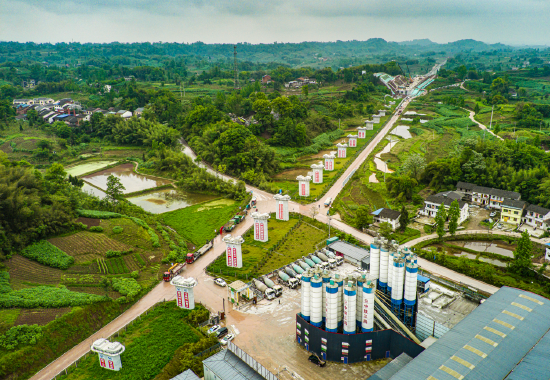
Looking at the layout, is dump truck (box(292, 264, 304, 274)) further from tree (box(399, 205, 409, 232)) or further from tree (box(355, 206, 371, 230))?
tree (box(399, 205, 409, 232))

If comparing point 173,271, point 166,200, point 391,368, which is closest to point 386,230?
point 391,368

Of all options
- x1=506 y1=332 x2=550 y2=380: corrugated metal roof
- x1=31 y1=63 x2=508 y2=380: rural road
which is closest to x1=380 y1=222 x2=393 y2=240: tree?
x1=31 y1=63 x2=508 y2=380: rural road

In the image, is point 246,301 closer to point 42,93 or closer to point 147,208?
point 147,208

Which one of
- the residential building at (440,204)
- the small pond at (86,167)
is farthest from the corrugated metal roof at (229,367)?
the small pond at (86,167)

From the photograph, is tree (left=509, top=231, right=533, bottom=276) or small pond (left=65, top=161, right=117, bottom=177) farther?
small pond (left=65, top=161, right=117, bottom=177)

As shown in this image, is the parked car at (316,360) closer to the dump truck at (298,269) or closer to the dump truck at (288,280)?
the dump truck at (288,280)

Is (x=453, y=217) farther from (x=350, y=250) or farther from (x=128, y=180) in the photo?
(x=128, y=180)
